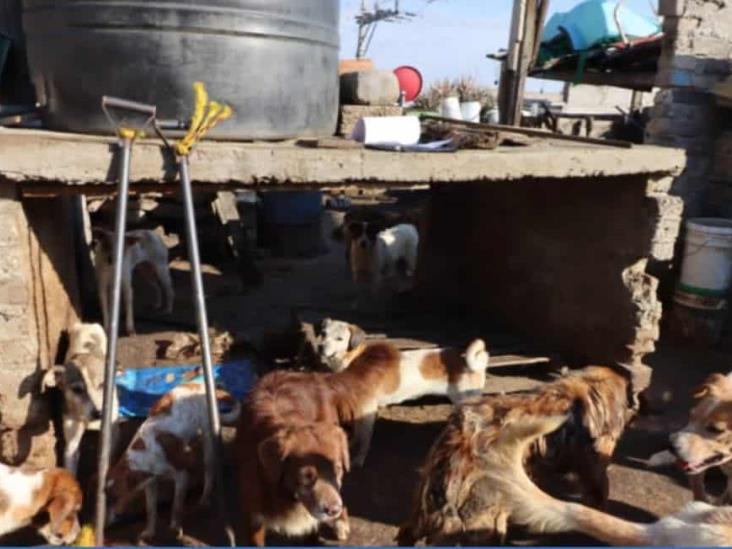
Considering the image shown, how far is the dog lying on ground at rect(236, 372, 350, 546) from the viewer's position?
299 cm

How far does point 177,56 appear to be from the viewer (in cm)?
351

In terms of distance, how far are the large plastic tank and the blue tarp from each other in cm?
169

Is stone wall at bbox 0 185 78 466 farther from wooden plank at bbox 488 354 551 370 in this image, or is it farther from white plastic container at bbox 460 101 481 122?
white plastic container at bbox 460 101 481 122

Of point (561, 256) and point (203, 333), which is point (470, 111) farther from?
point (203, 333)

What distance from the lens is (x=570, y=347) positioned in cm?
542

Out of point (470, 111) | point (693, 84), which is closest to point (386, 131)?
point (693, 84)

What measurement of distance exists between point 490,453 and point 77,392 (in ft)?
6.91

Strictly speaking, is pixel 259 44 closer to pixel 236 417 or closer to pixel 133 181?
pixel 133 181

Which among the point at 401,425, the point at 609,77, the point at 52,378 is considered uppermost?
the point at 609,77

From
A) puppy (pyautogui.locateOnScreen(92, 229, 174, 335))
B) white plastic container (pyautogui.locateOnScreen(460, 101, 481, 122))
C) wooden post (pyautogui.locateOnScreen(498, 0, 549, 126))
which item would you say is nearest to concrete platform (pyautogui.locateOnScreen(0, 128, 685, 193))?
puppy (pyautogui.locateOnScreen(92, 229, 174, 335))

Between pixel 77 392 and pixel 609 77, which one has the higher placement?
pixel 609 77

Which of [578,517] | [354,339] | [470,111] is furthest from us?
[470,111]

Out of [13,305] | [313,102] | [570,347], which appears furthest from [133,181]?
[570,347]

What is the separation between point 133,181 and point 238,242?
542 cm
